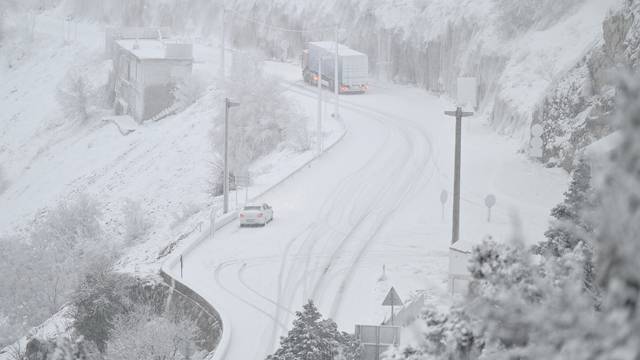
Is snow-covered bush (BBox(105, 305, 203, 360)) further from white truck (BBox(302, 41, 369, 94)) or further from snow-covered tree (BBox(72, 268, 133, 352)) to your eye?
white truck (BBox(302, 41, 369, 94))

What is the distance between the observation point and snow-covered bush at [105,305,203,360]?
24.8m

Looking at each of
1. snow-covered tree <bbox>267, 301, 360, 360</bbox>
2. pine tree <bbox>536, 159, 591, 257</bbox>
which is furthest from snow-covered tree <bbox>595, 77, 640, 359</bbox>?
snow-covered tree <bbox>267, 301, 360, 360</bbox>

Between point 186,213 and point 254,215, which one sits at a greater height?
point 254,215

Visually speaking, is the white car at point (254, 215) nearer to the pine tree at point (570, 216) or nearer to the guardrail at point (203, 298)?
the guardrail at point (203, 298)

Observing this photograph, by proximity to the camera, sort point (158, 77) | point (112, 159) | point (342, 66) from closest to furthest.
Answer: point (342, 66)
point (112, 159)
point (158, 77)

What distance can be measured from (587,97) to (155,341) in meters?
22.7

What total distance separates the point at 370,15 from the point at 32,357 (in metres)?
54.4

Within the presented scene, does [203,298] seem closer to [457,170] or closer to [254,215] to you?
[457,170]

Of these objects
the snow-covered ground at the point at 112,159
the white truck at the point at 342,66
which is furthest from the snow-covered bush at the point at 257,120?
the white truck at the point at 342,66

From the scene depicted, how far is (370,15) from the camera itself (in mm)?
72625

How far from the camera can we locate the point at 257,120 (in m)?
57.8

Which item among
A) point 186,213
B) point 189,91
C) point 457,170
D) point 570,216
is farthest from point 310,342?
point 189,91

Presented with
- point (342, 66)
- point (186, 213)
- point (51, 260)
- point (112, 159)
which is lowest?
point (51, 260)

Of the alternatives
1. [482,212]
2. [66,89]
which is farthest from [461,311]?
[66,89]
